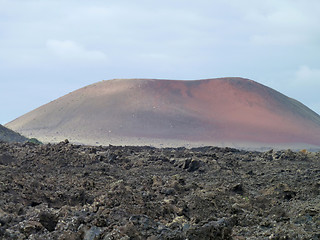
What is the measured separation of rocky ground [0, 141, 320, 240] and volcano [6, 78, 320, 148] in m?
57.8

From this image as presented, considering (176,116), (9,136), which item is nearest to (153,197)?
(9,136)

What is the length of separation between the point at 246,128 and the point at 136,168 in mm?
75803

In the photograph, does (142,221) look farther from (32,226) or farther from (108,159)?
(108,159)

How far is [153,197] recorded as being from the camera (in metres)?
14.6

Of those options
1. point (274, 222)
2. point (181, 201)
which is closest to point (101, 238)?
point (274, 222)

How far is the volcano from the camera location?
299 ft

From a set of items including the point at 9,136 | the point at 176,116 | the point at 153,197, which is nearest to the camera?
the point at 153,197

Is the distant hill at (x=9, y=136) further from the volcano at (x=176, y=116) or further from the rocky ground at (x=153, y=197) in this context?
the volcano at (x=176, y=116)

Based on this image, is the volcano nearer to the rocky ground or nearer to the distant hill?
the distant hill

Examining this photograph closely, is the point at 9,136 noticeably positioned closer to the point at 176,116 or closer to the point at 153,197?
the point at 153,197

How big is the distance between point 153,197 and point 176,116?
8560 cm

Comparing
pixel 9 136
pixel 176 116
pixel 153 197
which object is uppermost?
pixel 176 116

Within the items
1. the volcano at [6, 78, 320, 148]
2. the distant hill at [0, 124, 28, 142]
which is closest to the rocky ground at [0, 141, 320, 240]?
the distant hill at [0, 124, 28, 142]

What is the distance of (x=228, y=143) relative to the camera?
90.6 meters
